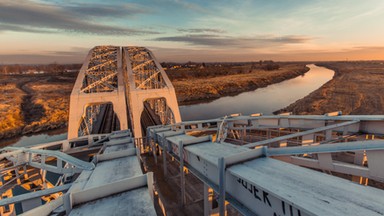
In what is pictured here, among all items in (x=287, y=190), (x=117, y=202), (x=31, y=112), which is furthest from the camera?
(x=31, y=112)

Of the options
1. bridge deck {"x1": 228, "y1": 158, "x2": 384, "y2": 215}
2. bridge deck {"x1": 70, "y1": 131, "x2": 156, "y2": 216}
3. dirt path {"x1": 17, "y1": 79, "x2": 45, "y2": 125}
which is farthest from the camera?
dirt path {"x1": 17, "y1": 79, "x2": 45, "y2": 125}

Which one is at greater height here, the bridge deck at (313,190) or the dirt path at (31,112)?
the bridge deck at (313,190)

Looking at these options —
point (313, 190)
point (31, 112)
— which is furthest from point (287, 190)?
point (31, 112)

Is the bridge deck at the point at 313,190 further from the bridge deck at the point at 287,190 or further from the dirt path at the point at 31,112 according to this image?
the dirt path at the point at 31,112

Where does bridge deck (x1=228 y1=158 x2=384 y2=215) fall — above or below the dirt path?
above

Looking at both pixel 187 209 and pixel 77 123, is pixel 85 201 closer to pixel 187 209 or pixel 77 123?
pixel 187 209

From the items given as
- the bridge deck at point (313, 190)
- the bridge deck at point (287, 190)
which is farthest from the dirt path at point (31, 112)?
the bridge deck at point (313, 190)

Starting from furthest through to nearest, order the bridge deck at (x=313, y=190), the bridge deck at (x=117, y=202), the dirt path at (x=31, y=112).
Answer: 1. the dirt path at (x=31, y=112)
2. the bridge deck at (x=117, y=202)
3. the bridge deck at (x=313, y=190)

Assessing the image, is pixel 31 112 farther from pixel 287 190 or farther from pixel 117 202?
pixel 287 190

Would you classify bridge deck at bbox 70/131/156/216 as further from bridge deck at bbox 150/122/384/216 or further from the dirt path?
the dirt path

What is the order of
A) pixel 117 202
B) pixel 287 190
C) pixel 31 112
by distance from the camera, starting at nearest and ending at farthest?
pixel 287 190 → pixel 117 202 → pixel 31 112

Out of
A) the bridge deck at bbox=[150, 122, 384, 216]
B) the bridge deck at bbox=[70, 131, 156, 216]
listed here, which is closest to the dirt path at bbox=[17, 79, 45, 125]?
the bridge deck at bbox=[70, 131, 156, 216]
